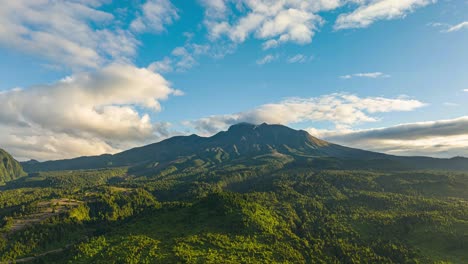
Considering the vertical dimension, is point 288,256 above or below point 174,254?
below

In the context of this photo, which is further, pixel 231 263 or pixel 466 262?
pixel 466 262

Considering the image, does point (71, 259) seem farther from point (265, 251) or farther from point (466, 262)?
point (466, 262)

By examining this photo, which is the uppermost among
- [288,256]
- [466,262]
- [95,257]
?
[95,257]

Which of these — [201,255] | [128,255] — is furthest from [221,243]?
[128,255]

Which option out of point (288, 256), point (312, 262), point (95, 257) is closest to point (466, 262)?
point (312, 262)

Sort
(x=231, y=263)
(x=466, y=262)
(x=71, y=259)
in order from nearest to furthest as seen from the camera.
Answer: (x=231, y=263) < (x=71, y=259) < (x=466, y=262)

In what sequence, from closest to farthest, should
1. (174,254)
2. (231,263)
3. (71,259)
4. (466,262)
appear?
(231,263), (174,254), (71,259), (466,262)

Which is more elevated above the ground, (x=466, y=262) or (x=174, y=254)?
(x=174, y=254)

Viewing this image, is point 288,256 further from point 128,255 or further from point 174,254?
point 128,255

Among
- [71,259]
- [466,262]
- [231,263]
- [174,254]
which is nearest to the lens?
[231,263]
